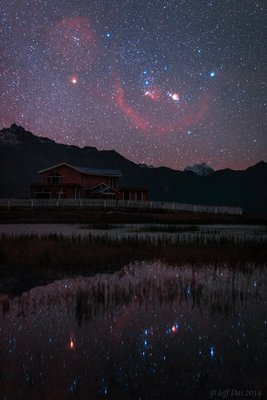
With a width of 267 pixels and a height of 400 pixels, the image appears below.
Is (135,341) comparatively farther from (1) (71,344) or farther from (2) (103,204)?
(2) (103,204)

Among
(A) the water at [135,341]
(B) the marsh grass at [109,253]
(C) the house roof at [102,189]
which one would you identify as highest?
(C) the house roof at [102,189]

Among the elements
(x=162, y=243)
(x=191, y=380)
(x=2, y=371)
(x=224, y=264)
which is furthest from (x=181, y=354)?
(x=162, y=243)

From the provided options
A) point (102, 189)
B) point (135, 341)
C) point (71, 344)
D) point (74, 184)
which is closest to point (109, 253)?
point (135, 341)

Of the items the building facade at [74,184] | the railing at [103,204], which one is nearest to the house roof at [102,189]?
the building facade at [74,184]

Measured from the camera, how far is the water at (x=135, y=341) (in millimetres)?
5246

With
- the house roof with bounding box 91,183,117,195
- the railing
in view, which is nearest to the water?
the railing

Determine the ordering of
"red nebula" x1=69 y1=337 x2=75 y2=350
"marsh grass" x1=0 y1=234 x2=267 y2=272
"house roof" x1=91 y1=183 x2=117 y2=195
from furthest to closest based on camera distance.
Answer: "house roof" x1=91 y1=183 x2=117 y2=195
"marsh grass" x1=0 y1=234 x2=267 y2=272
"red nebula" x1=69 y1=337 x2=75 y2=350

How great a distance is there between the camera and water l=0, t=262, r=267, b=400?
5246mm

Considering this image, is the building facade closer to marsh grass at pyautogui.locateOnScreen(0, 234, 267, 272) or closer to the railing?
the railing

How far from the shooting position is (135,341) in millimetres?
6762

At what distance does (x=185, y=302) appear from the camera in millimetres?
9008

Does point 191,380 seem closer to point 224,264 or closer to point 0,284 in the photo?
point 0,284

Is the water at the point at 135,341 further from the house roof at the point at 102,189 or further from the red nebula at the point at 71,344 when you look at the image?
the house roof at the point at 102,189

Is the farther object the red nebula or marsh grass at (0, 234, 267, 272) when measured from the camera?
marsh grass at (0, 234, 267, 272)
